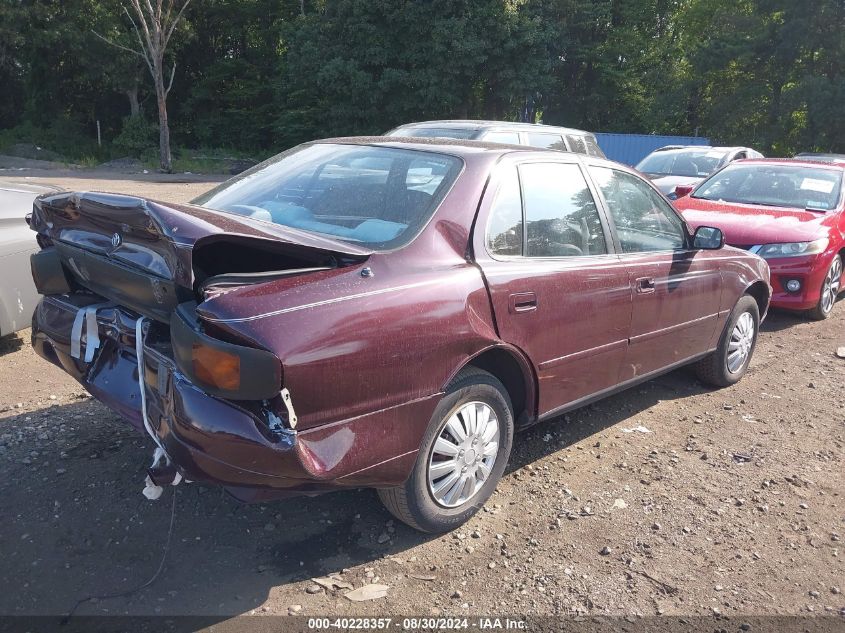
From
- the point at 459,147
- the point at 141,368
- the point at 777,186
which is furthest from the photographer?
the point at 777,186

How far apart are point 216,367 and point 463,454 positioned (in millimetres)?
1301

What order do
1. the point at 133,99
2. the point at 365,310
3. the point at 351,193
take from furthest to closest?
the point at 133,99 < the point at 351,193 < the point at 365,310

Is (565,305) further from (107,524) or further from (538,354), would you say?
(107,524)

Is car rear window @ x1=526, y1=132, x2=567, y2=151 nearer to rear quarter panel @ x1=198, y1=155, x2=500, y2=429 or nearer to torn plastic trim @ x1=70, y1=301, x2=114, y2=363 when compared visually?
rear quarter panel @ x1=198, y1=155, x2=500, y2=429

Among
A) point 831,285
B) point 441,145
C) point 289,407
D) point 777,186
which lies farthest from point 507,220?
point 777,186

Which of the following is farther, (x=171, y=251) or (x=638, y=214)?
(x=638, y=214)

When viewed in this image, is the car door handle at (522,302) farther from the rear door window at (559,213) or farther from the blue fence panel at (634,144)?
the blue fence panel at (634,144)

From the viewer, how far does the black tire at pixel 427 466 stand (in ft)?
10.0

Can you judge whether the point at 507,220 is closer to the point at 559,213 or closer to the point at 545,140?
the point at 559,213

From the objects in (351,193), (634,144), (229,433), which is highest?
(351,193)

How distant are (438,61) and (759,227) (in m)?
24.2

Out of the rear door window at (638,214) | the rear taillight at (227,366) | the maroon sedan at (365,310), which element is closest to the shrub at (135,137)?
the maroon sedan at (365,310)

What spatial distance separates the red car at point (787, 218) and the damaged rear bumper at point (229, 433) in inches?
218

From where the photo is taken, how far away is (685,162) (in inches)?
525
